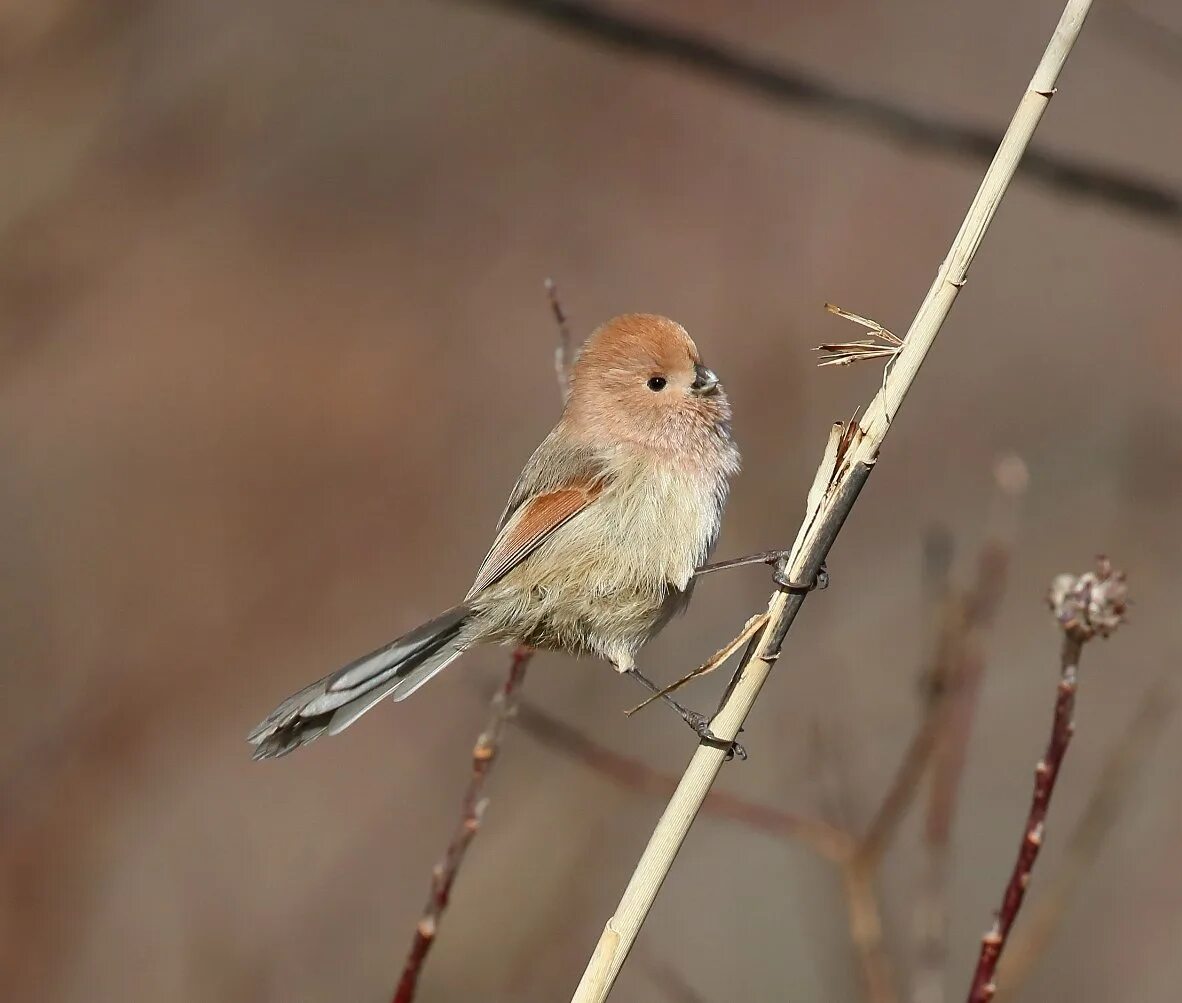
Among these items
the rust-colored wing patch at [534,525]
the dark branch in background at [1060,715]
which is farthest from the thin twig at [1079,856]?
the rust-colored wing patch at [534,525]

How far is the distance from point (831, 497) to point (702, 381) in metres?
1.02

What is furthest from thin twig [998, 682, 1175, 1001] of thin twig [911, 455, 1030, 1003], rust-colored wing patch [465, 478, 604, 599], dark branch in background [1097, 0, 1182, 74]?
dark branch in background [1097, 0, 1182, 74]

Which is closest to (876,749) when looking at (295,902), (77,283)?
(295,902)

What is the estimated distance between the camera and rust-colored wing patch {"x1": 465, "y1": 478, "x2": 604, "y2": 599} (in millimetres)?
2850

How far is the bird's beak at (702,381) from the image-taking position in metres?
2.92

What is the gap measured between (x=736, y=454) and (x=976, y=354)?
3.69m

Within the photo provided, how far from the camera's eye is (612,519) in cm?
283

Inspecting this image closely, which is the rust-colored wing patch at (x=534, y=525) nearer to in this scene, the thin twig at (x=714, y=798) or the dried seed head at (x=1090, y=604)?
the thin twig at (x=714, y=798)

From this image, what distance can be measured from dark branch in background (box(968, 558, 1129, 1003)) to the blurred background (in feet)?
2.00

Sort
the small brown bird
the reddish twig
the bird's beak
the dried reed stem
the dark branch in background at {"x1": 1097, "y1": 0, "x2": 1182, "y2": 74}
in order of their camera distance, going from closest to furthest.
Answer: the dried reed stem
the reddish twig
the small brown bird
the bird's beak
the dark branch in background at {"x1": 1097, "y1": 0, "x2": 1182, "y2": 74}

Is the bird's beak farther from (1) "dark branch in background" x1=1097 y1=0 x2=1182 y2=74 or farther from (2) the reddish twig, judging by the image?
(1) "dark branch in background" x1=1097 y1=0 x2=1182 y2=74

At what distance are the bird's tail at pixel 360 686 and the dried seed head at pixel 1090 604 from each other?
1276 mm

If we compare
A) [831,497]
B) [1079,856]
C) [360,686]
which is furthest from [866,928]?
[360,686]

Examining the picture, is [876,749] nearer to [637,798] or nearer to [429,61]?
[637,798]
